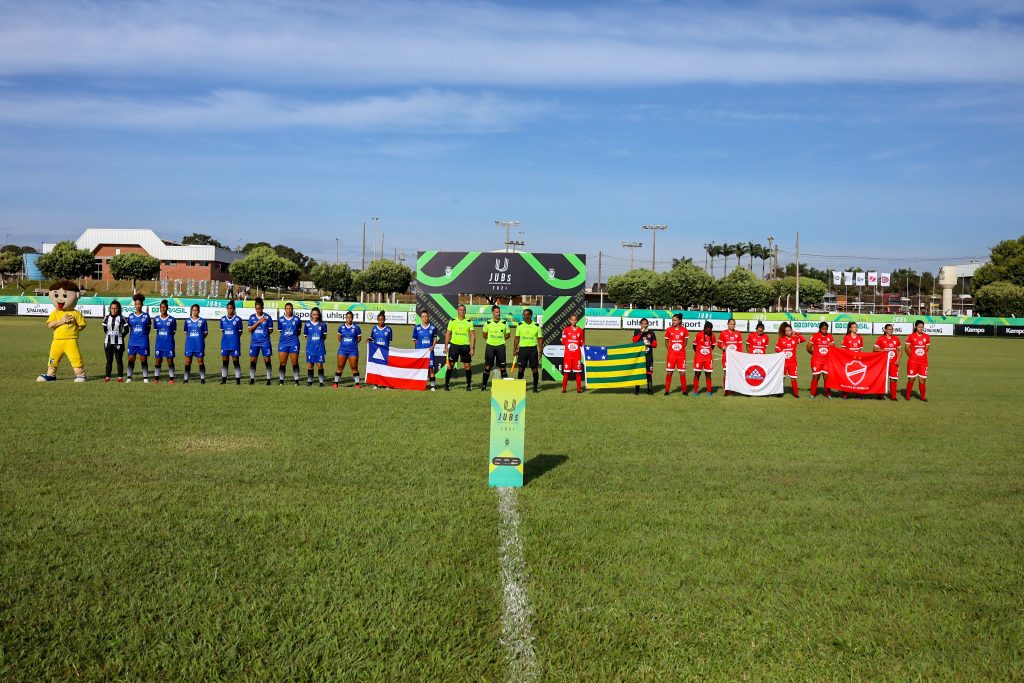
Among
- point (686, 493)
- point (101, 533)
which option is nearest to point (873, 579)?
point (686, 493)

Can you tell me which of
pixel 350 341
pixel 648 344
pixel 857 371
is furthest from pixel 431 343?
pixel 857 371

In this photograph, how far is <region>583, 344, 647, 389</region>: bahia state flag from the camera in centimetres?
1739

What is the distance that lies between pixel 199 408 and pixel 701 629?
Result: 1035cm

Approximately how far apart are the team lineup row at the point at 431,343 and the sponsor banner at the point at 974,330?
1564 inches

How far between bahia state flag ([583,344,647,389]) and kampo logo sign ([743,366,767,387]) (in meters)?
2.23

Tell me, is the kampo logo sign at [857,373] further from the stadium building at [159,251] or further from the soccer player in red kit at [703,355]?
the stadium building at [159,251]

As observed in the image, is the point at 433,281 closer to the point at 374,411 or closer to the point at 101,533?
the point at 374,411

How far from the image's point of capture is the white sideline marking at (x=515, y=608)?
13.3 ft

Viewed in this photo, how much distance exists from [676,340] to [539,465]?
358 inches

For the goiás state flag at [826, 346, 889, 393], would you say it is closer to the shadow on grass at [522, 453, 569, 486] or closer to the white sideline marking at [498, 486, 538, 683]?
the shadow on grass at [522, 453, 569, 486]

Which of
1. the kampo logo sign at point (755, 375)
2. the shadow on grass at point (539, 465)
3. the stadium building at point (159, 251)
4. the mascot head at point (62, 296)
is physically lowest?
the shadow on grass at point (539, 465)

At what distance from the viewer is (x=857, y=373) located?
1728cm

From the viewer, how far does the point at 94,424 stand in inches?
426

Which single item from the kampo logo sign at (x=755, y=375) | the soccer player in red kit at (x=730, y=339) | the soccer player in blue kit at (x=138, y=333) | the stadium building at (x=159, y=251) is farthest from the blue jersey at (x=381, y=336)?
the stadium building at (x=159, y=251)
